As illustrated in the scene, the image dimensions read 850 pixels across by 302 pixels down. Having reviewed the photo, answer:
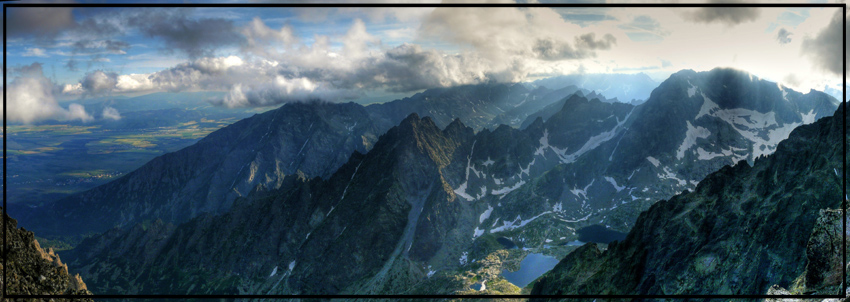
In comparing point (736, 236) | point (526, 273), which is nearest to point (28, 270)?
point (736, 236)

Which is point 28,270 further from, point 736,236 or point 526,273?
point 526,273

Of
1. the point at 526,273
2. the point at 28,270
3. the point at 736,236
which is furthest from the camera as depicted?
the point at 526,273

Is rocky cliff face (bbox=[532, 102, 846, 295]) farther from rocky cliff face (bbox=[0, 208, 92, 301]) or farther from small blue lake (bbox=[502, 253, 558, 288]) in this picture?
rocky cliff face (bbox=[0, 208, 92, 301])

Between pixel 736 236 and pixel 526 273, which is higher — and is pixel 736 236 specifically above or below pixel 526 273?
above

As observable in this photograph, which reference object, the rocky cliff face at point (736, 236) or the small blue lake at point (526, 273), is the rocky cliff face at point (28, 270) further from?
the small blue lake at point (526, 273)

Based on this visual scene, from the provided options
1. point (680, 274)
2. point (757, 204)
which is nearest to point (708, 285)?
point (680, 274)

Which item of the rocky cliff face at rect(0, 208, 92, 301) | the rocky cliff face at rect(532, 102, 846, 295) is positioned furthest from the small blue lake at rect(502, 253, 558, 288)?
the rocky cliff face at rect(0, 208, 92, 301)

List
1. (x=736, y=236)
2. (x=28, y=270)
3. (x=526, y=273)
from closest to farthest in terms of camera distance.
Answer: (x=736, y=236), (x=28, y=270), (x=526, y=273)

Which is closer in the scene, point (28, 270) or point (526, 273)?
point (28, 270)

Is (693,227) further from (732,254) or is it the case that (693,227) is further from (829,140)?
(829,140)
